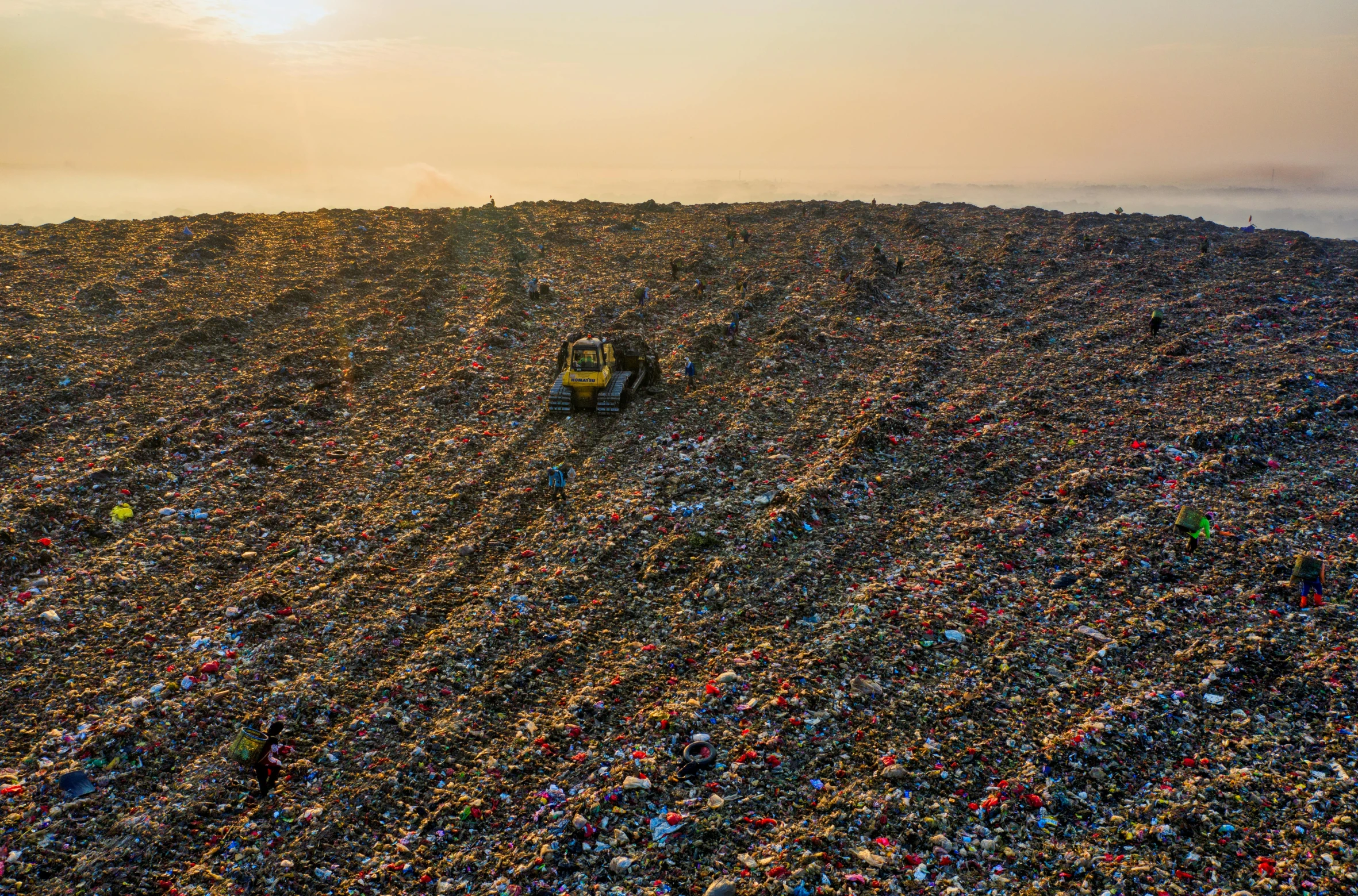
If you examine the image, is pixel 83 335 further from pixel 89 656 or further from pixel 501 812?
pixel 501 812

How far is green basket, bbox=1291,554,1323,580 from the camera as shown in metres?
8.59

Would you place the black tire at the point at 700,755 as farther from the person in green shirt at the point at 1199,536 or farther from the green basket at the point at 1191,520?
A: the person in green shirt at the point at 1199,536

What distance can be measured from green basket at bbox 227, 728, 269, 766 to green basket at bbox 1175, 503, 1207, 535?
11.7m

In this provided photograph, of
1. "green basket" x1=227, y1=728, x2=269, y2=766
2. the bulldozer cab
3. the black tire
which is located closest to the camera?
"green basket" x1=227, y1=728, x2=269, y2=766

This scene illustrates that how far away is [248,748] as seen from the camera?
666cm

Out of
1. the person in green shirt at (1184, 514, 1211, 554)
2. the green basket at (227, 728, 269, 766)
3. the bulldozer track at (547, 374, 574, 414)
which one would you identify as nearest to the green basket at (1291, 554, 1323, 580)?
the person in green shirt at (1184, 514, 1211, 554)

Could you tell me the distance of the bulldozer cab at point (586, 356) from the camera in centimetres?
1478

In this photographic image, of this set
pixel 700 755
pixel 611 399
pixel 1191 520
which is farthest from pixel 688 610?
pixel 1191 520

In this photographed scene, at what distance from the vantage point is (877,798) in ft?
21.1

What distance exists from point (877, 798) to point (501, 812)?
3.58m

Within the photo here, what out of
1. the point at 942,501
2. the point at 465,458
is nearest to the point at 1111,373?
the point at 942,501

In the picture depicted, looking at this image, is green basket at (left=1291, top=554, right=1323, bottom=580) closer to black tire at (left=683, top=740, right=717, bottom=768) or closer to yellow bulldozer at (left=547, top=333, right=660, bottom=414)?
black tire at (left=683, top=740, right=717, bottom=768)

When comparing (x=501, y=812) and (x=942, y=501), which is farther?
(x=942, y=501)

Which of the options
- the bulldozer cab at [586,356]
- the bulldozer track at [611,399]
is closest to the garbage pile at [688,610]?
the bulldozer track at [611,399]
